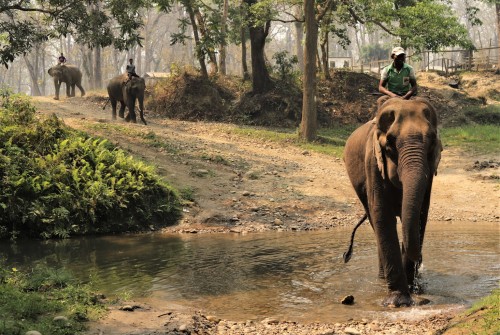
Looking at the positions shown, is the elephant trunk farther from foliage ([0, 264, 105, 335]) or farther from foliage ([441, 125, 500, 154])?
foliage ([441, 125, 500, 154])

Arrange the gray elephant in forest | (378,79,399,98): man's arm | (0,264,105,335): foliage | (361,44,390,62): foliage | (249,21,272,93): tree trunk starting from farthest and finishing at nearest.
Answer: (361,44,390,62): foliage → the gray elephant in forest → (249,21,272,93): tree trunk → (378,79,399,98): man's arm → (0,264,105,335): foliage

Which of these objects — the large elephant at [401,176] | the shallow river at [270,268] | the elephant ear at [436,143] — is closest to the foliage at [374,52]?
the shallow river at [270,268]

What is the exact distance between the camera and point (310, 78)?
78.9ft

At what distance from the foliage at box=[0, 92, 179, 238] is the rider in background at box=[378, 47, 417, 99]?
6900 mm

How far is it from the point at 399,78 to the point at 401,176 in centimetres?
239

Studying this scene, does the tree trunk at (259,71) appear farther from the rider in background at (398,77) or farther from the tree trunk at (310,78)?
the rider in background at (398,77)

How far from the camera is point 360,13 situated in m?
28.6

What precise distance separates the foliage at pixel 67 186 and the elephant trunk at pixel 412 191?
8223mm

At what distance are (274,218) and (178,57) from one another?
228ft

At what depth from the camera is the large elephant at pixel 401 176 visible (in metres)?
6.79

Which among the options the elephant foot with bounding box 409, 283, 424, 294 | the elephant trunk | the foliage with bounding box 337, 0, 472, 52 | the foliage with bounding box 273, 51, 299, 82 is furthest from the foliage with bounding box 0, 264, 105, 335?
the foliage with bounding box 273, 51, 299, 82

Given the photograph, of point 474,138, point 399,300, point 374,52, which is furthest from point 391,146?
point 374,52

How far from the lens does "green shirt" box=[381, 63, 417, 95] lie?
9031 millimetres

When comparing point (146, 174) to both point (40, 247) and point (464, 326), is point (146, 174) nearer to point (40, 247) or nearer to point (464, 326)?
point (40, 247)
